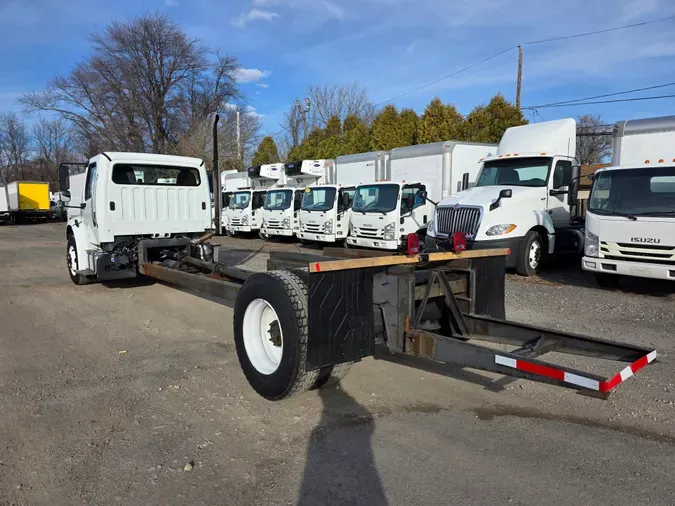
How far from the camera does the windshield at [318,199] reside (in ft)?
53.6

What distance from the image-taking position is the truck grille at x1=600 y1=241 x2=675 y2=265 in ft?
25.7

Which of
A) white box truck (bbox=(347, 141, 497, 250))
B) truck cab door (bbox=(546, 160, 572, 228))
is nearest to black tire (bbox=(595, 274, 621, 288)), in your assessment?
truck cab door (bbox=(546, 160, 572, 228))

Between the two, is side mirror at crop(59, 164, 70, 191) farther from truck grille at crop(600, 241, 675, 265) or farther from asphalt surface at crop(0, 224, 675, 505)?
truck grille at crop(600, 241, 675, 265)

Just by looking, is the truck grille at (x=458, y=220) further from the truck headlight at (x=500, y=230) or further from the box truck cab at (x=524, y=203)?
the truck headlight at (x=500, y=230)

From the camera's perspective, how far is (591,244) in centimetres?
877

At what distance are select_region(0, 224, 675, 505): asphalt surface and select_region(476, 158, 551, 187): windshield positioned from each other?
18.5 ft

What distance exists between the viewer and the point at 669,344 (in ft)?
19.0

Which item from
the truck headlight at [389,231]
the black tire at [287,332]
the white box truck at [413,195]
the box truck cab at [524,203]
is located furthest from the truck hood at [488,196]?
the black tire at [287,332]

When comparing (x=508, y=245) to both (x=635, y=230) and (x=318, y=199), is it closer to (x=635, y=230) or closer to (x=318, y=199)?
(x=635, y=230)

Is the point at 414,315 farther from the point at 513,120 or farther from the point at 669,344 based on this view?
the point at 513,120

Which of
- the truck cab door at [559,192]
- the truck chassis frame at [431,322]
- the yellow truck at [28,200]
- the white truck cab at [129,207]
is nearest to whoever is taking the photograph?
the truck chassis frame at [431,322]

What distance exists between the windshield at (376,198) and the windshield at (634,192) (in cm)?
571

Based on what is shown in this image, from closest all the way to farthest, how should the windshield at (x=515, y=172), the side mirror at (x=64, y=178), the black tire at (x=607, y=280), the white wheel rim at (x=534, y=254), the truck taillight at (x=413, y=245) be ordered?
1. the truck taillight at (x=413, y=245)
2. the side mirror at (x=64, y=178)
3. the black tire at (x=607, y=280)
4. the white wheel rim at (x=534, y=254)
5. the windshield at (x=515, y=172)

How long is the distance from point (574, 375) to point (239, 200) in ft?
66.5
